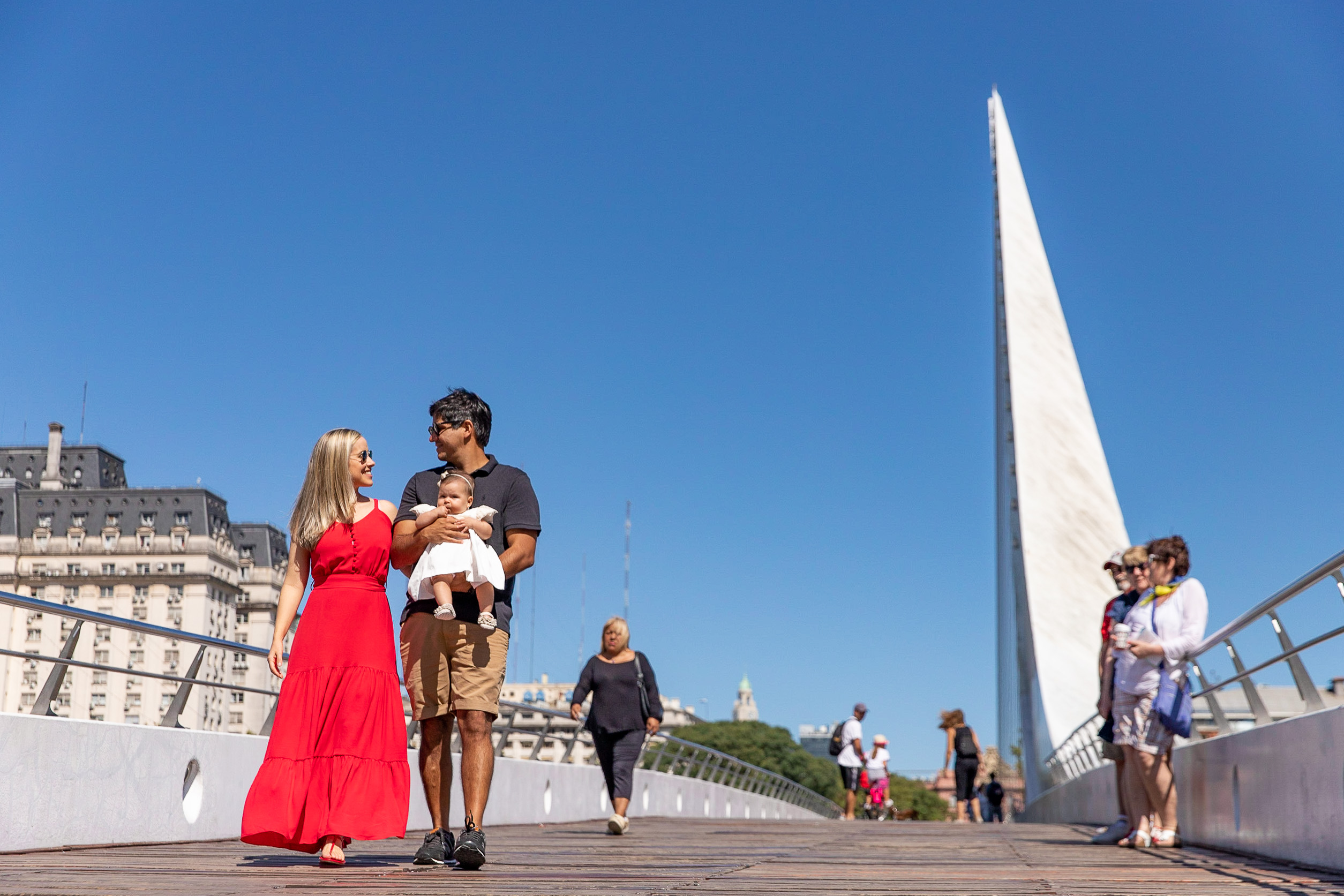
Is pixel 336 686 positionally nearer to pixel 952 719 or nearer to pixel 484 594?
pixel 484 594

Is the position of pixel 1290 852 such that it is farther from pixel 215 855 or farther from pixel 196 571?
pixel 196 571

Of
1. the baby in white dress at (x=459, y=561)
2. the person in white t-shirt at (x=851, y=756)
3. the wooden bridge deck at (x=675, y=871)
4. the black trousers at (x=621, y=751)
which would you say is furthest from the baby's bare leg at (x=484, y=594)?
the person in white t-shirt at (x=851, y=756)

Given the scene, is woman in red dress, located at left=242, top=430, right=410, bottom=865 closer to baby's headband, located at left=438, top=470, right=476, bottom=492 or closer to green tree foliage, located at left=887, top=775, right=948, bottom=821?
baby's headband, located at left=438, top=470, right=476, bottom=492

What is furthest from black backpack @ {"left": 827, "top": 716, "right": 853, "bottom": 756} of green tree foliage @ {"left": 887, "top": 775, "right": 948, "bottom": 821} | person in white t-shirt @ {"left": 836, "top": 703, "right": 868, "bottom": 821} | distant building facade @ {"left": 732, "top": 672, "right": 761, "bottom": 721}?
distant building facade @ {"left": 732, "top": 672, "right": 761, "bottom": 721}

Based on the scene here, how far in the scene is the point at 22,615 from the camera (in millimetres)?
5016

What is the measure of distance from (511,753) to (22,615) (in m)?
5.41

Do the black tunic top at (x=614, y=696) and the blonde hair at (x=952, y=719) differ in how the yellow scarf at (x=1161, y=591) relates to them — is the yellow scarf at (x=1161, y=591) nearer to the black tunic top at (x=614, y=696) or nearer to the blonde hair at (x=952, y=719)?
the black tunic top at (x=614, y=696)

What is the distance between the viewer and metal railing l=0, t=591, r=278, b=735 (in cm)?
471

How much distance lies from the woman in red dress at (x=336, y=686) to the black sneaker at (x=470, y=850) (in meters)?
0.31

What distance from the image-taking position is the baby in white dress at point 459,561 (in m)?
4.27

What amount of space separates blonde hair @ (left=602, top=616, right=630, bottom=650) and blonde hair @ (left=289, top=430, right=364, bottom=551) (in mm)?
4105

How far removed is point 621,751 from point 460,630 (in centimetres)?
423

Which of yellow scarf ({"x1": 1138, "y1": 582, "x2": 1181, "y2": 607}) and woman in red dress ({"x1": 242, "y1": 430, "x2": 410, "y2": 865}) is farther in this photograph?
yellow scarf ({"x1": 1138, "y1": 582, "x2": 1181, "y2": 607})

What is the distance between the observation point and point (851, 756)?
16.9 m
